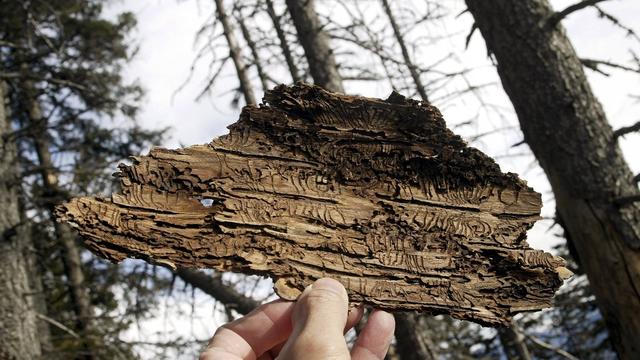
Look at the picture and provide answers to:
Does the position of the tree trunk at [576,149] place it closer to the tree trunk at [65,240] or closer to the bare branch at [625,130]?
the bare branch at [625,130]

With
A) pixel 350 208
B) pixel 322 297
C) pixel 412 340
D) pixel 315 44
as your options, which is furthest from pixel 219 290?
pixel 322 297

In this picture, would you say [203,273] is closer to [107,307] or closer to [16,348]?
[16,348]

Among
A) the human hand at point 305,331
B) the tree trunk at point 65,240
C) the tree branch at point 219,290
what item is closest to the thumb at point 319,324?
the human hand at point 305,331

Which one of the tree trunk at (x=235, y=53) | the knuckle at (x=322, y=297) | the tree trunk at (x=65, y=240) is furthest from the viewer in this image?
the tree trunk at (x=65, y=240)

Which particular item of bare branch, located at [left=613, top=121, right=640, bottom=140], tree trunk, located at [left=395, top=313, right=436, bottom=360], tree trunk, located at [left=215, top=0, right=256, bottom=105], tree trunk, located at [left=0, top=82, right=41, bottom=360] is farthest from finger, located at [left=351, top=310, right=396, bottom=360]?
tree trunk, located at [left=215, top=0, right=256, bottom=105]

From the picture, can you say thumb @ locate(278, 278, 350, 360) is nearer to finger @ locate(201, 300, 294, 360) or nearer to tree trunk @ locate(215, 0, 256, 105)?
finger @ locate(201, 300, 294, 360)

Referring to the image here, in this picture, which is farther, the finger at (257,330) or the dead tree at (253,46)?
the dead tree at (253,46)
